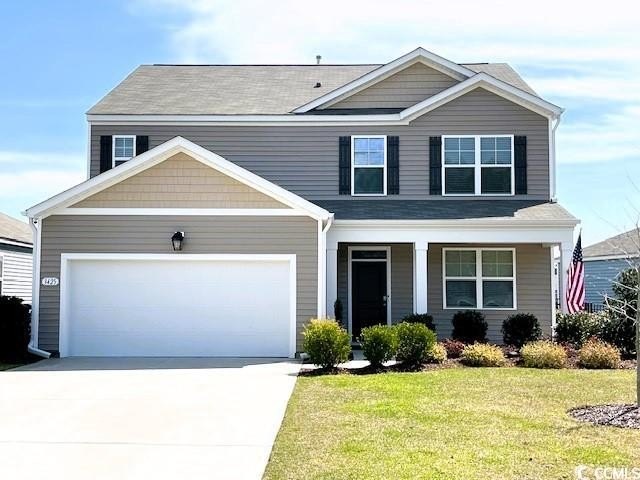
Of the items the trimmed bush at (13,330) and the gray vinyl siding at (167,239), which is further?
the gray vinyl siding at (167,239)

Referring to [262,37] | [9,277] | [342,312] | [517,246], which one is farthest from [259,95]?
[9,277]

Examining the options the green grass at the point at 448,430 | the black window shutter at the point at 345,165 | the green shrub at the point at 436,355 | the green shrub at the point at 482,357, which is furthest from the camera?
the black window shutter at the point at 345,165

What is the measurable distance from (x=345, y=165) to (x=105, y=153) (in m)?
6.13

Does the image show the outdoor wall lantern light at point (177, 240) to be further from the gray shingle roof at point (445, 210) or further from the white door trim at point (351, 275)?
the white door trim at point (351, 275)

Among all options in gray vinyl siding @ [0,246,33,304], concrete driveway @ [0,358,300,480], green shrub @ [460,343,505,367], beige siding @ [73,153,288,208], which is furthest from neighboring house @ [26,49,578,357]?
gray vinyl siding @ [0,246,33,304]

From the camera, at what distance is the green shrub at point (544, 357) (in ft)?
40.3

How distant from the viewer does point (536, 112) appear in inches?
675

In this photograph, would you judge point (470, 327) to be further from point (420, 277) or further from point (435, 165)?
point (435, 165)

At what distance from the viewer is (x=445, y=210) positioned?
15.9m

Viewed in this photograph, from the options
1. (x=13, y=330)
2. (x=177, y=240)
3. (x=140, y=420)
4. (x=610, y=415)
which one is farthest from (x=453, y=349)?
(x=13, y=330)

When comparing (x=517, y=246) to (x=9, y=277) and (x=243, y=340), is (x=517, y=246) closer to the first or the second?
(x=243, y=340)

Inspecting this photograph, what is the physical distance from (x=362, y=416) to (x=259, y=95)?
12.5 m

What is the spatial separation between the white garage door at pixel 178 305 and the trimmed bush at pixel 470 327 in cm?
406

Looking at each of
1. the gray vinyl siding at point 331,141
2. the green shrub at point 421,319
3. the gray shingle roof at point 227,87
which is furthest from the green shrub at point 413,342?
the gray shingle roof at point 227,87
